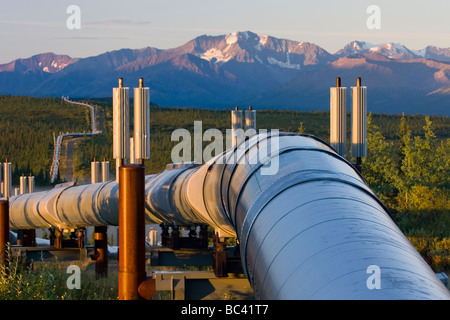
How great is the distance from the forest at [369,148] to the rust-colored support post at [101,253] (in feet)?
25.2

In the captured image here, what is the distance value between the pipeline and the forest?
11.2m

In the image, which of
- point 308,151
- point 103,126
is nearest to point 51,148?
point 103,126

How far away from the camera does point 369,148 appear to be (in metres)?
33.0

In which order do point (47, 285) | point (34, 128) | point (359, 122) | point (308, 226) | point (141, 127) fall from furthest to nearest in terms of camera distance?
point (34, 128)
point (359, 122)
point (47, 285)
point (141, 127)
point (308, 226)

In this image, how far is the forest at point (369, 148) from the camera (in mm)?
27820

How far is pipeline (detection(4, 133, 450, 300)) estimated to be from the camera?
4.77 m

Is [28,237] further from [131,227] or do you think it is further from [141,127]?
[131,227]

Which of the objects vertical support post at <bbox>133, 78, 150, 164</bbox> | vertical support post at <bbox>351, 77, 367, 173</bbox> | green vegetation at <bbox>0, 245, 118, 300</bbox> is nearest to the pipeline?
vertical support post at <bbox>133, 78, 150, 164</bbox>

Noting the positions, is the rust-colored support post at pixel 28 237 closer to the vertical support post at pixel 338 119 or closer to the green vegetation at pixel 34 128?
the vertical support post at pixel 338 119

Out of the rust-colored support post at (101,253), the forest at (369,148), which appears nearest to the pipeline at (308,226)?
the rust-colored support post at (101,253)

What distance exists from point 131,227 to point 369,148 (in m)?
24.7

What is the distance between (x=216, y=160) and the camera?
34.5 ft

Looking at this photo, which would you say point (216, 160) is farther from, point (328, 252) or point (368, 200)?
point (328, 252)

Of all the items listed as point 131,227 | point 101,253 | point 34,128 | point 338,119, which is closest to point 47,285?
point 131,227
